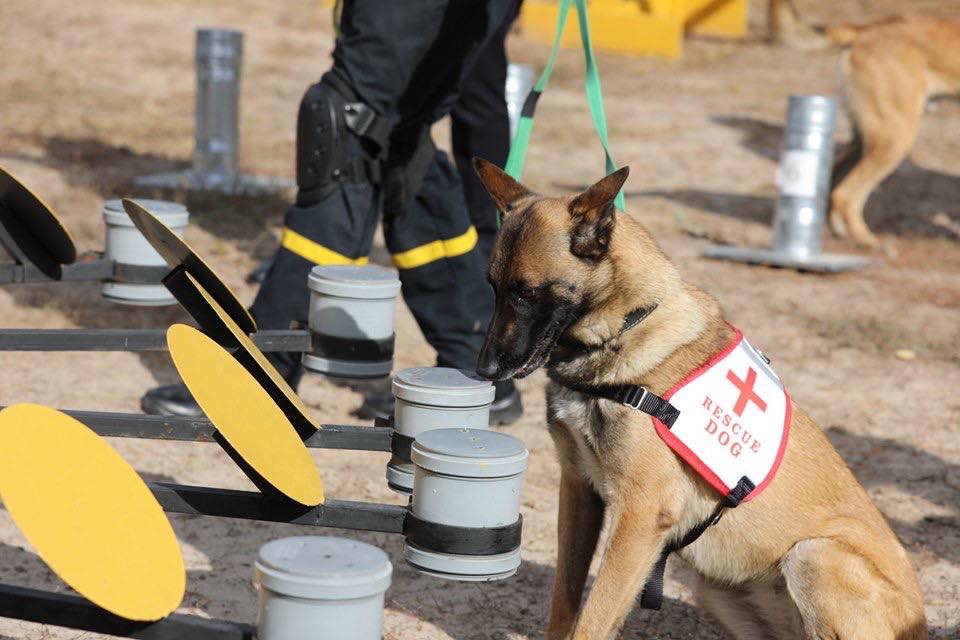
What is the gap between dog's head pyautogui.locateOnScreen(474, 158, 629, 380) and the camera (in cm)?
263

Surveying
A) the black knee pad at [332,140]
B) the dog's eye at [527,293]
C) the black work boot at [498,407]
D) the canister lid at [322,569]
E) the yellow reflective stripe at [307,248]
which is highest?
the black knee pad at [332,140]

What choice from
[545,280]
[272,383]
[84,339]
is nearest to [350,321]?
[272,383]

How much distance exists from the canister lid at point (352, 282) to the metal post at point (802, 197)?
414 cm

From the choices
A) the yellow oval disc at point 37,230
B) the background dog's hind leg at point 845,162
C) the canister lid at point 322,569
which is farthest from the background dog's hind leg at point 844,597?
the background dog's hind leg at point 845,162

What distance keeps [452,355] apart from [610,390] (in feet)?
5.17

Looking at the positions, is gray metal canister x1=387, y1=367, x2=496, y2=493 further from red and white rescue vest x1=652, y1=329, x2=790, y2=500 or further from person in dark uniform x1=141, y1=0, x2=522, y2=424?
person in dark uniform x1=141, y1=0, x2=522, y2=424

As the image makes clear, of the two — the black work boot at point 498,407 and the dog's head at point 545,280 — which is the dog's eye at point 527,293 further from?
the black work boot at point 498,407

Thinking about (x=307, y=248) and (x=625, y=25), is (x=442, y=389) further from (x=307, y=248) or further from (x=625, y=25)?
(x=625, y=25)

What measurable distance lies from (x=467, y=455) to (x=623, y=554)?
18.8 inches

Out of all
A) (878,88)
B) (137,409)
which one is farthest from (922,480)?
(878,88)

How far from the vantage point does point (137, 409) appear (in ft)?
14.3

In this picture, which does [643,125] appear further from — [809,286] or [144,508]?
[144,508]

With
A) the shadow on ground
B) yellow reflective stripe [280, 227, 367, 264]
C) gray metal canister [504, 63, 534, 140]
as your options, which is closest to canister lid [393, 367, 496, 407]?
yellow reflective stripe [280, 227, 367, 264]

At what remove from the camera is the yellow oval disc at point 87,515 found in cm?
195
